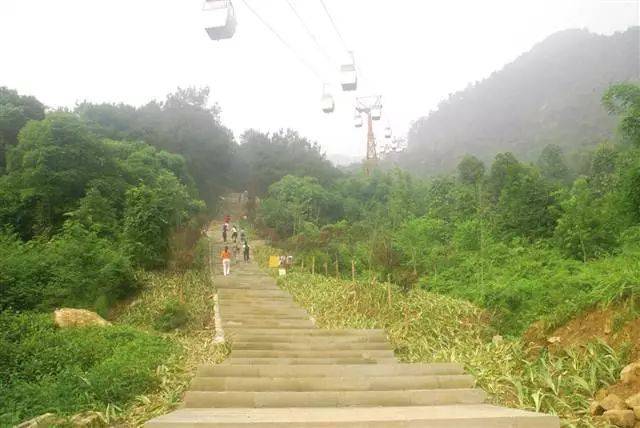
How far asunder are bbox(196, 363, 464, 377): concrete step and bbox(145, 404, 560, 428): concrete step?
48.3 inches

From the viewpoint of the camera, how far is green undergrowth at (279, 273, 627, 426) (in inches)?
192

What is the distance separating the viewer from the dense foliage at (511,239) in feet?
26.2

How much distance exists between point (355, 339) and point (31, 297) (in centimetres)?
646

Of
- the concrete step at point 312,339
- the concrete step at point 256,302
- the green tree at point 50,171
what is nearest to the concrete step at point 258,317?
the concrete step at point 256,302

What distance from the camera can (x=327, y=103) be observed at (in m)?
13.7

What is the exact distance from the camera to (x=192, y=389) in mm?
5324

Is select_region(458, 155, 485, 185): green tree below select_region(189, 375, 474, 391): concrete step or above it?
above

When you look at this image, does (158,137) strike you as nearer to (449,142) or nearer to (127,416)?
(127,416)

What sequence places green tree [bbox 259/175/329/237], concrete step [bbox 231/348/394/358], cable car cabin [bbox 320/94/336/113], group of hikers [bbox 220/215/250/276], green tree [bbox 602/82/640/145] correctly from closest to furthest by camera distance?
concrete step [bbox 231/348/394/358], green tree [bbox 602/82/640/145], cable car cabin [bbox 320/94/336/113], group of hikers [bbox 220/215/250/276], green tree [bbox 259/175/329/237]

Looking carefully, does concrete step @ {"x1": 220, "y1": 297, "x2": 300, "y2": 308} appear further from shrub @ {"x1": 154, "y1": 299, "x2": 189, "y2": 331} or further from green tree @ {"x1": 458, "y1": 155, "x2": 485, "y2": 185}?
green tree @ {"x1": 458, "y1": 155, "x2": 485, "y2": 185}

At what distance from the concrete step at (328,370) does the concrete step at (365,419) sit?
4.03ft

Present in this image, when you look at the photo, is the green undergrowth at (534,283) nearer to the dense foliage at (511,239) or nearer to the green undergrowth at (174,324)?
the dense foliage at (511,239)

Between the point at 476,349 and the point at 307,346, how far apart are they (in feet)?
8.07

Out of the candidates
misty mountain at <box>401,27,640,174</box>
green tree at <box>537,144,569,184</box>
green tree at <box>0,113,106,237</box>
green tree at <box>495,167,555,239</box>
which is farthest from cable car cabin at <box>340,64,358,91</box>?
misty mountain at <box>401,27,640,174</box>
